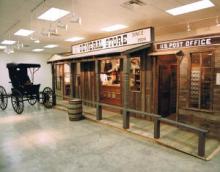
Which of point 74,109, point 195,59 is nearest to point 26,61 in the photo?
point 74,109

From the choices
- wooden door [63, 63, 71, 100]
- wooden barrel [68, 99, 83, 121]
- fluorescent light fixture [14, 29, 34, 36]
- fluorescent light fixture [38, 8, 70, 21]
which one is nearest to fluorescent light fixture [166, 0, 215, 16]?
fluorescent light fixture [38, 8, 70, 21]

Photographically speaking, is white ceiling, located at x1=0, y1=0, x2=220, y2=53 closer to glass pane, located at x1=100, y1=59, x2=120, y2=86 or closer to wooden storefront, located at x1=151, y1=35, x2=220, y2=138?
wooden storefront, located at x1=151, y1=35, x2=220, y2=138

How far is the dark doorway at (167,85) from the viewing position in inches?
268

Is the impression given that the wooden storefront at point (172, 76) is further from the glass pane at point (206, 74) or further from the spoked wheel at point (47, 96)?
the spoked wheel at point (47, 96)

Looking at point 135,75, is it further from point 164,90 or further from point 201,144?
point 201,144

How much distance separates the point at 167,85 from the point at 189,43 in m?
2.38

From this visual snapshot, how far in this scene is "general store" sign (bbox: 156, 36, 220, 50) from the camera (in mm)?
4758

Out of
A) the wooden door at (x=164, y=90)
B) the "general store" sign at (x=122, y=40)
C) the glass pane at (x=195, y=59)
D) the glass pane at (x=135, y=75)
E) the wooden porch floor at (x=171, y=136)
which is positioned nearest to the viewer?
the wooden porch floor at (x=171, y=136)

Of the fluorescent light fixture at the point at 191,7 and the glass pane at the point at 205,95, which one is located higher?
the fluorescent light fixture at the point at 191,7

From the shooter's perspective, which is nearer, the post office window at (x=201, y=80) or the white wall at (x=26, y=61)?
the post office window at (x=201, y=80)

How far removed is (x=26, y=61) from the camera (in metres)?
15.1

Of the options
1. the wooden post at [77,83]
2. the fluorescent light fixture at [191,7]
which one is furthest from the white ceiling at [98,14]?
the wooden post at [77,83]

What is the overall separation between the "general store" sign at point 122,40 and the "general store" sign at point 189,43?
445mm

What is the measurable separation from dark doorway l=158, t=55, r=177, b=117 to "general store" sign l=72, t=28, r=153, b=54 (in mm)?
1245
